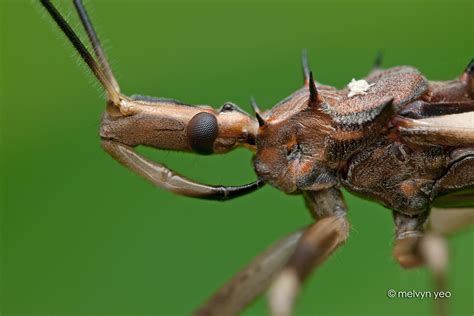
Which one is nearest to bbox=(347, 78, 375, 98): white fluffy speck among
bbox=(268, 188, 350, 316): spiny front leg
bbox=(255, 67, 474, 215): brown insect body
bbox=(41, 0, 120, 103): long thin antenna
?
bbox=(255, 67, 474, 215): brown insect body

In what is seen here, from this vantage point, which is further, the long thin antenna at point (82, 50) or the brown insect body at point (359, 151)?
the brown insect body at point (359, 151)

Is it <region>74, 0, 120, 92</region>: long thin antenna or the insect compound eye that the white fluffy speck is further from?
<region>74, 0, 120, 92</region>: long thin antenna

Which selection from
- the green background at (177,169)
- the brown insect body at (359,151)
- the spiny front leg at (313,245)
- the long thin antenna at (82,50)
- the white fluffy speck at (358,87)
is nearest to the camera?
the spiny front leg at (313,245)

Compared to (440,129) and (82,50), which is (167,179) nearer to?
(82,50)

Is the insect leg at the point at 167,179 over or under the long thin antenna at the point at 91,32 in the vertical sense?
under

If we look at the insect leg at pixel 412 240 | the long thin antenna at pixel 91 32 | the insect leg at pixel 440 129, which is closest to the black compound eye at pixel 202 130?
the long thin antenna at pixel 91 32

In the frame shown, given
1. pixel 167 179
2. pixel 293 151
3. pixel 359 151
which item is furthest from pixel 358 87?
pixel 167 179

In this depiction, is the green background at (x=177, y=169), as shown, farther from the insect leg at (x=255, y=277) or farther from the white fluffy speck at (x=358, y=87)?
the white fluffy speck at (x=358, y=87)

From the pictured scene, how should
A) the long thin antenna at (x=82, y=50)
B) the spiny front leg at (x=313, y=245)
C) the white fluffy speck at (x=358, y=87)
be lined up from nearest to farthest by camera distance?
the spiny front leg at (x=313, y=245), the long thin antenna at (x=82, y=50), the white fluffy speck at (x=358, y=87)
